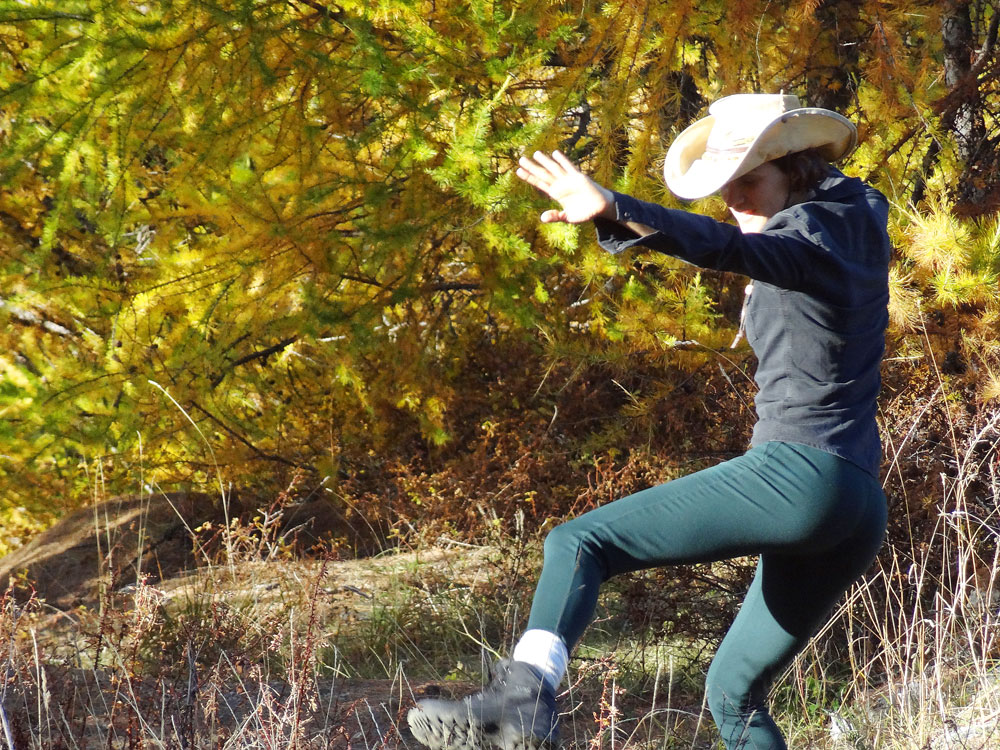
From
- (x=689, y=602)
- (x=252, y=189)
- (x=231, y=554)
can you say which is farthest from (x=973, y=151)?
(x=231, y=554)

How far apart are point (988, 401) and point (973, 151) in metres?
1.38

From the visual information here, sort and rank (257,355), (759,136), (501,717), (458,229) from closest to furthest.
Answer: (501,717)
(759,136)
(458,229)
(257,355)

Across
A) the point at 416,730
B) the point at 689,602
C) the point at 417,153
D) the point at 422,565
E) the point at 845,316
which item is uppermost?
the point at 417,153

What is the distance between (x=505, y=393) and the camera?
624 centimetres

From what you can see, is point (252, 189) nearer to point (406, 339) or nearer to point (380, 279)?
point (380, 279)

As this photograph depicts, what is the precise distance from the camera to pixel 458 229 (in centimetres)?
469

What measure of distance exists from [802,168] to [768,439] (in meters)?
0.64

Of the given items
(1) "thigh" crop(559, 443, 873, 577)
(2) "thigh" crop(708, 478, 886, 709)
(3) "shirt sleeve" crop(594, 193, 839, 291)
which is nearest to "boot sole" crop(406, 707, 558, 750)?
(1) "thigh" crop(559, 443, 873, 577)

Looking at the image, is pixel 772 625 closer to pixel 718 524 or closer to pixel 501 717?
pixel 718 524

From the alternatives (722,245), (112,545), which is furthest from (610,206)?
(112,545)

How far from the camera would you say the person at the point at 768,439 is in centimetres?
188

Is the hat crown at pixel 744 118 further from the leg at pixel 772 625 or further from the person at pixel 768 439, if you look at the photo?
the leg at pixel 772 625

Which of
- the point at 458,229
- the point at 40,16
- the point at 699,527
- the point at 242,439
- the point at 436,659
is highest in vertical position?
the point at 40,16

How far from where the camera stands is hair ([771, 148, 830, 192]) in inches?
89.9
